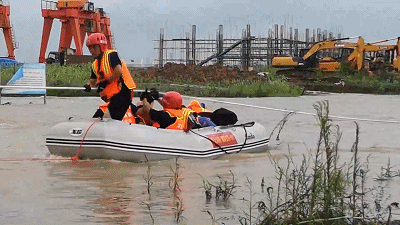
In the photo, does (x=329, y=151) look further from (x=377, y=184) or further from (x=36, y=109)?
(x=36, y=109)

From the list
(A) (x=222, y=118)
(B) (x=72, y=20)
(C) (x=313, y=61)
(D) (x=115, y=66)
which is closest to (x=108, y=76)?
(D) (x=115, y=66)

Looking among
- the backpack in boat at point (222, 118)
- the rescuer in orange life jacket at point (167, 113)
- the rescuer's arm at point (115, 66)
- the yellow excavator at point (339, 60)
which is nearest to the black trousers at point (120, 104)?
the rescuer's arm at point (115, 66)

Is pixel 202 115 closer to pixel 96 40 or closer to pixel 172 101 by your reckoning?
pixel 172 101

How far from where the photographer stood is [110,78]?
11016mm

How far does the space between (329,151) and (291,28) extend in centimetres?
5485

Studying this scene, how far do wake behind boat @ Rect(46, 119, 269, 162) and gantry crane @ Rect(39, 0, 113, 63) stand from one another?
183 ft

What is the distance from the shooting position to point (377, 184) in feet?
31.0

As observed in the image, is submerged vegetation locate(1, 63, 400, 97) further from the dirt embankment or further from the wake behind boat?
the wake behind boat

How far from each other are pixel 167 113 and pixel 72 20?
191 ft

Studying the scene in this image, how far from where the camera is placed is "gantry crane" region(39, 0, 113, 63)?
226 feet

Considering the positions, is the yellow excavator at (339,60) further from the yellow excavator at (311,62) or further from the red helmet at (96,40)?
the red helmet at (96,40)

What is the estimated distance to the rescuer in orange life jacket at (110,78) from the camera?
36.1 feet

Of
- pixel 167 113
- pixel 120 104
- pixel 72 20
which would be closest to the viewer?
pixel 120 104

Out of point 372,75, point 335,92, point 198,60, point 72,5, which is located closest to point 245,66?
point 198,60
